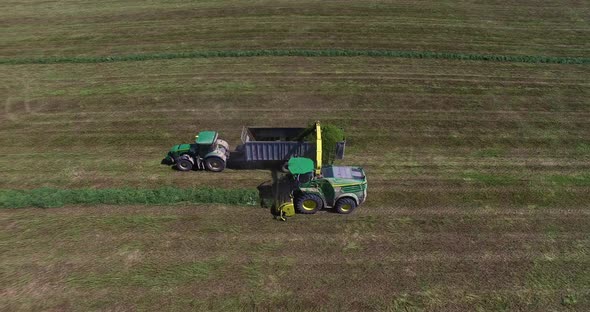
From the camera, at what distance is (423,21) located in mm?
31688

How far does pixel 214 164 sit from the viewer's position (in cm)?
1516

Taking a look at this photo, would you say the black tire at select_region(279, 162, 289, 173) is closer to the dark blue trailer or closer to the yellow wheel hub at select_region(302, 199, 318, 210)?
the dark blue trailer

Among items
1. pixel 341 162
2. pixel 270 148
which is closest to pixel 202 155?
pixel 270 148

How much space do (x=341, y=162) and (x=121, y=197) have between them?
29.4 ft

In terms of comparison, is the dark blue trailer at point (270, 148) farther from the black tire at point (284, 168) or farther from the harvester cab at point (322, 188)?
the harvester cab at point (322, 188)

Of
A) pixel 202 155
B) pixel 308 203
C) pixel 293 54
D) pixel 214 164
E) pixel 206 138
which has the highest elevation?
pixel 293 54

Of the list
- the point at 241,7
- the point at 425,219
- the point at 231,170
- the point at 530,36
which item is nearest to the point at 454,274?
the point at 425,219

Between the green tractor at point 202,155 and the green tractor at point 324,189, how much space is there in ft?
12.2

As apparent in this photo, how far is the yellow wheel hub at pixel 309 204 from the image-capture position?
503 inches

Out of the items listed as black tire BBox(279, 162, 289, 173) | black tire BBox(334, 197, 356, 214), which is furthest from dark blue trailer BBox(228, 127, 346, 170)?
black tire BBox(334, 197, 356, 214)

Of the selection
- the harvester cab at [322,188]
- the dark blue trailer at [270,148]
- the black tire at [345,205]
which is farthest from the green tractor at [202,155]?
the black tire at [345,205]

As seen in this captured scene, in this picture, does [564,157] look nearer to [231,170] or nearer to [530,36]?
[231,170]

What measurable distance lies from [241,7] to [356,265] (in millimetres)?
30872

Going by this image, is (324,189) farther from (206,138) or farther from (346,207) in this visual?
(206,138)
